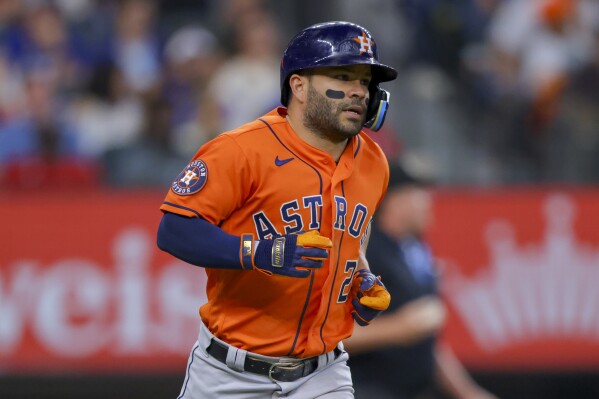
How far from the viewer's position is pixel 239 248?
11.5ft

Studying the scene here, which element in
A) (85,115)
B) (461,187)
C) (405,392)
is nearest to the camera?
(405,392)

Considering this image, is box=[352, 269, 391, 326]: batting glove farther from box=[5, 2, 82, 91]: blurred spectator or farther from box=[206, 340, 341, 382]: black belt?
box=[5, 2, 82, 91]: blurred spectator

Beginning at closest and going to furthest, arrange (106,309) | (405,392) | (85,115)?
(405,392) → (106,309) → (85,115)

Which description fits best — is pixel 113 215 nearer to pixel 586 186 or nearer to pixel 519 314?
pixel 519 314

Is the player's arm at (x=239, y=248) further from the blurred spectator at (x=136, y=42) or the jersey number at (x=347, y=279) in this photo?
the blurred spectator at (x=136, y=42)

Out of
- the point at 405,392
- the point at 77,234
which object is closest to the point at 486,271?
the point at 405,392

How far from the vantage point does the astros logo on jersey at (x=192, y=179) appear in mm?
3572

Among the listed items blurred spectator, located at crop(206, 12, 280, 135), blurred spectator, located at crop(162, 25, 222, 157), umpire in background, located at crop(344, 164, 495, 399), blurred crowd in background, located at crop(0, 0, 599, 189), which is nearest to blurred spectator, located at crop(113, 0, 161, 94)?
blurred crowd in background, located at crop(0, 0, 599, 189)

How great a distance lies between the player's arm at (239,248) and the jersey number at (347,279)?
1.45 ft

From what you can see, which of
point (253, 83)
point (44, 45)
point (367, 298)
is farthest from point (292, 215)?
point (44, 45)

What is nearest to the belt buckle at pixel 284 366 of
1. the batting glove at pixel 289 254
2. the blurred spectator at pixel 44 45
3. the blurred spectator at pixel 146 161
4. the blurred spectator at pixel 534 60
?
the batting glove at pixel 289 254

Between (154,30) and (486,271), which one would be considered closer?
(486,271)

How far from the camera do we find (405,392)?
5.66m

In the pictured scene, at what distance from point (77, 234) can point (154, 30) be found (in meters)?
2.58
